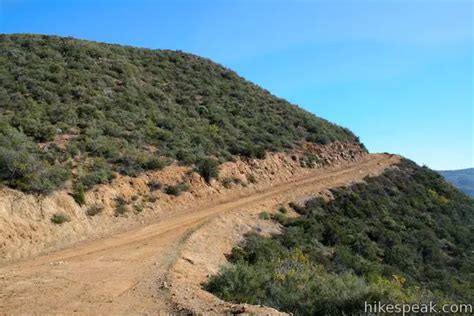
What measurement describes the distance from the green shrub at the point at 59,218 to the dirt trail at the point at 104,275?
1316 millimetres

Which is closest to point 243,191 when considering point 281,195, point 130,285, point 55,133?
point 281,195

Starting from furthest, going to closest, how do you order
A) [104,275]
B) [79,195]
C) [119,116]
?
[119,116], [79,195], [104,275]

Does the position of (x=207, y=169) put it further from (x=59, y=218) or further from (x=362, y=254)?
(x=59, y=218)

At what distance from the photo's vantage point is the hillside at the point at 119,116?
19.0 m

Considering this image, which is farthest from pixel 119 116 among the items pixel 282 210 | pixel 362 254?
pixel 362 254

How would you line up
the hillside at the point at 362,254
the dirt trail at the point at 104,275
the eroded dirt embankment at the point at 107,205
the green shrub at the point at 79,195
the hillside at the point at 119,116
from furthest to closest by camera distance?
the hillside at the point at 119,116 → the green shrub at the point at 79,195 → the eroded dirt embankment at the point at 107,205 → the hillside at the point at 362,254 → the dirt trail at the point at 104,275

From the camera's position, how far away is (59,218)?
51.3 ft

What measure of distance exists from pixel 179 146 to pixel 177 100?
10.5m

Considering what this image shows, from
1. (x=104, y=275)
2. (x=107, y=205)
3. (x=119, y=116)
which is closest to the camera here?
(x=104, y=275)

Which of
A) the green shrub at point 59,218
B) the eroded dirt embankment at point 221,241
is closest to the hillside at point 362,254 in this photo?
the eroded dirt embankment at point 221,241

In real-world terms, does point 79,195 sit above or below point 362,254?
above

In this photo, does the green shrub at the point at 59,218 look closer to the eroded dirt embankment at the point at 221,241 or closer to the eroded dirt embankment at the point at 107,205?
the eroded dirt embankment at the point at 107,205

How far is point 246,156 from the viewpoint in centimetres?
2886

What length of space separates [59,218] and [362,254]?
13.0 m
